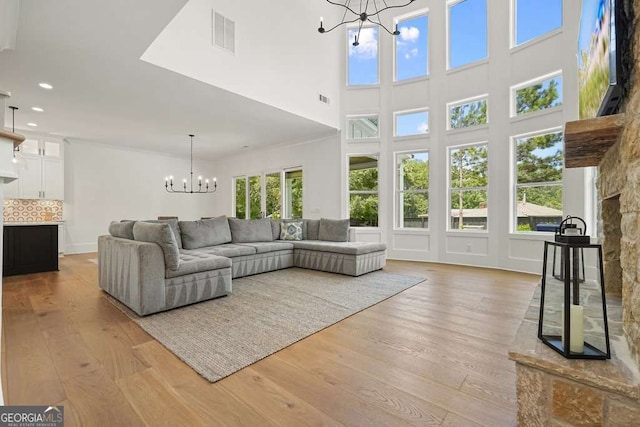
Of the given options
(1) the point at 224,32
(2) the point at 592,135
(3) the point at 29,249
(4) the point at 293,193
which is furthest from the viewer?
(4) the point at 293,193

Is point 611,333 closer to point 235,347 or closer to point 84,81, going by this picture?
point 235,347

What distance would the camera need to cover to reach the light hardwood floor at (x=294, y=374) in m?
1.45

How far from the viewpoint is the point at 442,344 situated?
220 centimetres

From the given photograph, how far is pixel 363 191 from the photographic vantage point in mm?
6598

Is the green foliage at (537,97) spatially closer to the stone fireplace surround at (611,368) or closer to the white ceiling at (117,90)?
the white ceiling at (117,90)

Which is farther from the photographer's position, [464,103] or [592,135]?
[464,103]

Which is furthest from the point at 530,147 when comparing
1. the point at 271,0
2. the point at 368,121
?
the point at 271,0

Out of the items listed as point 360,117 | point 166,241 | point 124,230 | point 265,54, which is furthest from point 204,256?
point 360,117

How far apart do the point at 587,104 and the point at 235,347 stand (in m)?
3.07

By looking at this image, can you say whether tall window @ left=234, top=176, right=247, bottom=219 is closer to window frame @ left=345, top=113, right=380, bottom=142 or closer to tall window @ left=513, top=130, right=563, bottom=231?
window frame @ left=345, top=113, right=380, bottom=142

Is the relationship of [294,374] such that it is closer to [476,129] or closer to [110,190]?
[476,129]

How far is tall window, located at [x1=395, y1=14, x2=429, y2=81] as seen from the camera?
19.9 ft

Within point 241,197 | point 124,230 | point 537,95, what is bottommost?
point 124,230

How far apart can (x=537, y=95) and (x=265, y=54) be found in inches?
183
